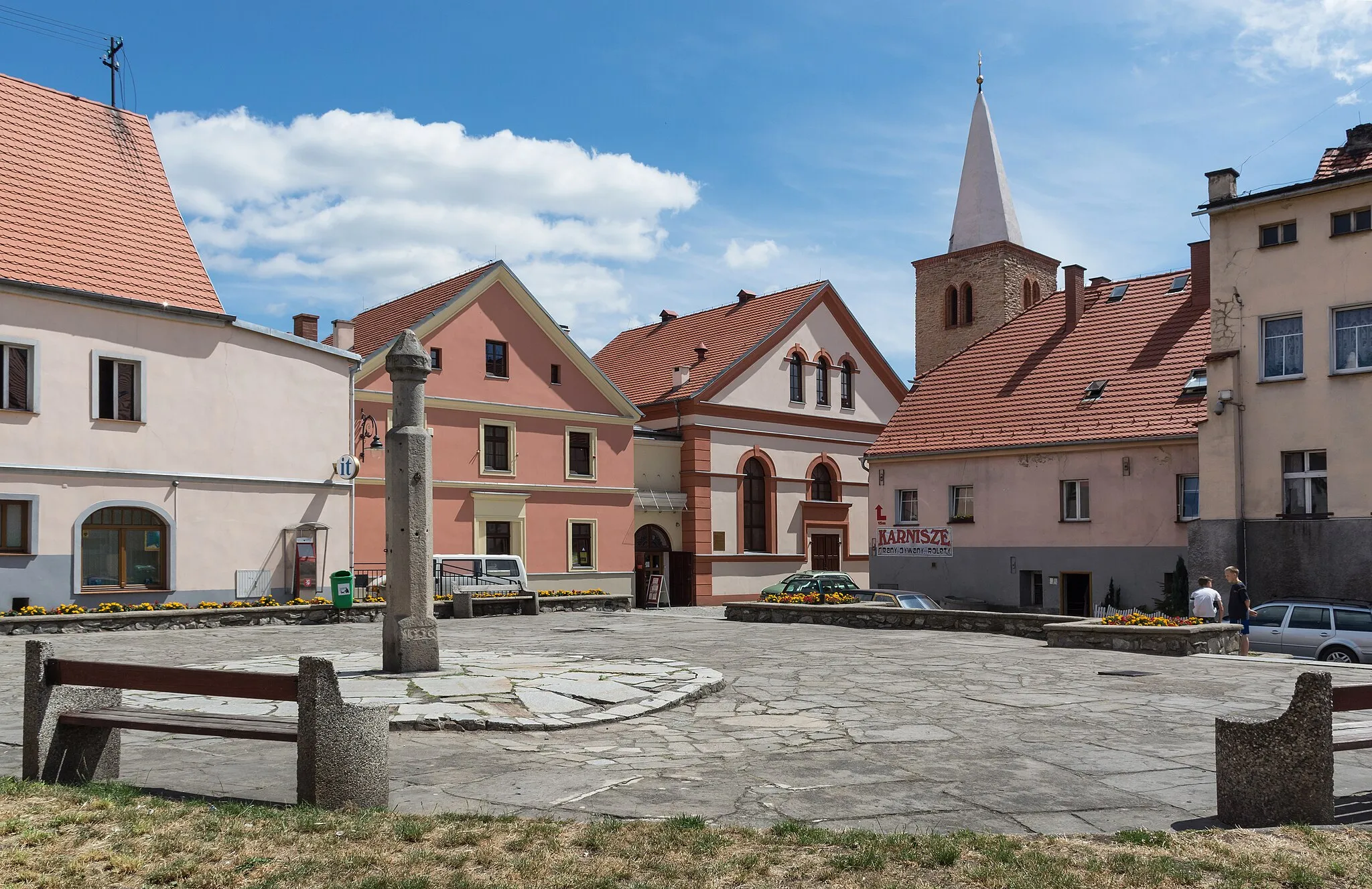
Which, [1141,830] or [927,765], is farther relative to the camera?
[927,765]

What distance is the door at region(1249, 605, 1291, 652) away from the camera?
69.5 feet

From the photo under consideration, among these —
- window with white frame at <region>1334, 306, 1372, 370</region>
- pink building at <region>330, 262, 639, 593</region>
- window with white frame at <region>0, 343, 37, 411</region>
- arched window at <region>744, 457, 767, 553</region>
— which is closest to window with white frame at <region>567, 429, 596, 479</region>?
pink building at <region>330, 262, 639, 593</region>

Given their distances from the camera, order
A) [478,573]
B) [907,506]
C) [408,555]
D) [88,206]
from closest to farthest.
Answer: [408,555]
[88,206]
[478,573]
[907,506]

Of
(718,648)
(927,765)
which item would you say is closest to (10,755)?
(927,765)

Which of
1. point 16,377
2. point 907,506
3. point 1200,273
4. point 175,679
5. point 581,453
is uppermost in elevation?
point 1200,273

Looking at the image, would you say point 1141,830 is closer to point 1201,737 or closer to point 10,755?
point 1201,737

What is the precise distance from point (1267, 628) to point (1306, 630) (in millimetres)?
650

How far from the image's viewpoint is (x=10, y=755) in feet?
28.0

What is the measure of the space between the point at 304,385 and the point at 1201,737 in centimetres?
2466

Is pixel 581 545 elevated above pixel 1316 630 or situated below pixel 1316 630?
above

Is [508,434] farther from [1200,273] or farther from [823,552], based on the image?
[1200,273]

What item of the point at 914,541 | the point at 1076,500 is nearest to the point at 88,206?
the point at 914,541

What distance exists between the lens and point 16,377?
2420 cm

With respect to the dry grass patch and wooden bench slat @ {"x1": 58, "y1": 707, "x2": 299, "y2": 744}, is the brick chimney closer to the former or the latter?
the dry grass patch
